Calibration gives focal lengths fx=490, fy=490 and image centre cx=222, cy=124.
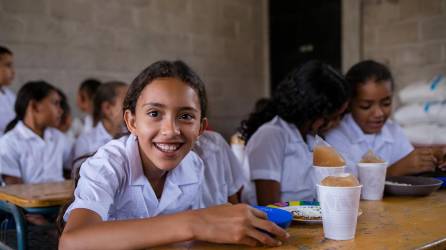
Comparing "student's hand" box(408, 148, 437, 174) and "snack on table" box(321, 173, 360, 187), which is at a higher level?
"snack on table" box(321, 173, 360, 187)

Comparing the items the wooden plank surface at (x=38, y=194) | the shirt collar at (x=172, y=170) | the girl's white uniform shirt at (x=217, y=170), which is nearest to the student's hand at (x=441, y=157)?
the girl's white uniform shirt at (x=217, y=170)

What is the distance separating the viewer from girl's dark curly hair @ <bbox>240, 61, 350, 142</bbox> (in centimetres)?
183

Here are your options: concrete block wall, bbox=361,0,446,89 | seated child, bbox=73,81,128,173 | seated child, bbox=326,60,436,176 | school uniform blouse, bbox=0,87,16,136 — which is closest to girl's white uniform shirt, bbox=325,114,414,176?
seated child, bbox=326,60,436,176

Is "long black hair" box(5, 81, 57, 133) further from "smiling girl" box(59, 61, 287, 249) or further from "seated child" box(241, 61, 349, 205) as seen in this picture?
"smiling girl" box(59, 61, 287, 249)

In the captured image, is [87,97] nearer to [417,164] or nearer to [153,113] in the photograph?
[417,164]

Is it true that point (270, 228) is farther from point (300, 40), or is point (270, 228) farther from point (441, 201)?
point (300, 40)

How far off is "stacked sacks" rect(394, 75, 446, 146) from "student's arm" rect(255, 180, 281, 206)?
1638 millimetres

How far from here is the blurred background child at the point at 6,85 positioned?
366 centimetres

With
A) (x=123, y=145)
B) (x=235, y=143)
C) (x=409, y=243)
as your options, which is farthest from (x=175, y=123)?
(x=235, y=143)

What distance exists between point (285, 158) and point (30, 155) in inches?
71.3

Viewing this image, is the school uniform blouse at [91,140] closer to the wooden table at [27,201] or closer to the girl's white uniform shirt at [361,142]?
the wooden table at [27,201]

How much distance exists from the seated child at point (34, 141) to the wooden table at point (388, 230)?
2225 mm

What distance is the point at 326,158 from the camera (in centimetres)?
132

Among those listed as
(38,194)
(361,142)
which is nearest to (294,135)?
(361,142)
